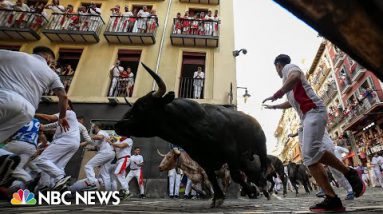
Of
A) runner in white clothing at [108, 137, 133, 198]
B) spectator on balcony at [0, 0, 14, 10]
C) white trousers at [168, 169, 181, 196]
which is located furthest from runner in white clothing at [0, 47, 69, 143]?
spectator on balcony at [0, 0, 14, 10]

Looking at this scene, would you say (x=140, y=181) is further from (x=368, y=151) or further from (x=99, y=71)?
(x=368, y=151)

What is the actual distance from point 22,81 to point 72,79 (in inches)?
435

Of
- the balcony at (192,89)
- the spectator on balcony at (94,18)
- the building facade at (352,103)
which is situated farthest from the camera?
the building facade at (352,103)

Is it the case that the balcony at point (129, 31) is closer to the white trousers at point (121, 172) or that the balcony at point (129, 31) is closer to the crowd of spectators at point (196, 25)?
the crowd of spectators at point (196, 25)

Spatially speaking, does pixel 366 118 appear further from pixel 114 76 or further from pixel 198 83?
pixel 114 76

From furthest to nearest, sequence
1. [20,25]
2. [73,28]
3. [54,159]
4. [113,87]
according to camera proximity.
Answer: [73,28] → [20,25] → [113,87] → [54,159]

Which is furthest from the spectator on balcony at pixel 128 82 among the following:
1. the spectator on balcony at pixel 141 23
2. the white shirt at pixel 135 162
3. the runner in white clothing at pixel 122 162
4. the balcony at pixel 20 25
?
the balcony at pixel 20 25

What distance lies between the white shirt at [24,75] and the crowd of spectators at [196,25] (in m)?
11.8

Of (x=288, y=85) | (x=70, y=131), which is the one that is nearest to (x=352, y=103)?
(x=288, y=85)

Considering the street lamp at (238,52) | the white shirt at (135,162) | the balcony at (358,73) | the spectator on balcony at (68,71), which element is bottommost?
the white shirt at (135,162)

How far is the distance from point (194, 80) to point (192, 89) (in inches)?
19.5

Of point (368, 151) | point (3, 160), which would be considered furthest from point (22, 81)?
point (368, 151)

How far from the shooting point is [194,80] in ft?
43.8

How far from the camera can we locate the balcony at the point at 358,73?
2500 cm
